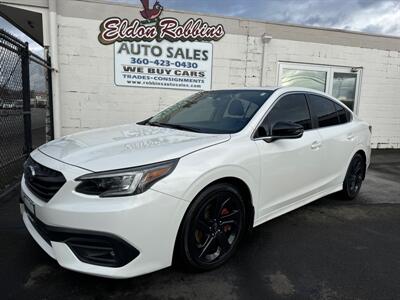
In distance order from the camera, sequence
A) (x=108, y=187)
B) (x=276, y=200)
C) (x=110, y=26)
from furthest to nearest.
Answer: (x=110, y=26) → (x=276, y=200) → (x=108, y=187)

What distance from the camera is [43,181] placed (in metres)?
2.38

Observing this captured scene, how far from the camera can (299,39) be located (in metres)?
8.61

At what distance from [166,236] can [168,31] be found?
20.5 ft

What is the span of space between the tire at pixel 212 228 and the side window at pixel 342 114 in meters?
2.34

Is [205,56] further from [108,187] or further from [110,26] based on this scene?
[108,187]

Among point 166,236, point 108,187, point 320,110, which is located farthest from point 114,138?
point 320,110

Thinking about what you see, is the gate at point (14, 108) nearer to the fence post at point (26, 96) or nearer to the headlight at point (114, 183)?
the fence post at point (26, 96)

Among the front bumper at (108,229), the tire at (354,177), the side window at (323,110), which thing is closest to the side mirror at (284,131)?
the side window at (323,110)

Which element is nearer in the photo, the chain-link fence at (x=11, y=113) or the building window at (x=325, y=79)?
the chain-link fence at (x=11, y=113)

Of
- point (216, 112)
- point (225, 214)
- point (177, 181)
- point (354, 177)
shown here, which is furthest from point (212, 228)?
point (354, 177)

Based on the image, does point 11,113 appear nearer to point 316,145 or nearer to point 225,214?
point 225,214

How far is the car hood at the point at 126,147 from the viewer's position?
227 centimetres

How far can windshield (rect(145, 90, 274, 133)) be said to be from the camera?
312 centimetres

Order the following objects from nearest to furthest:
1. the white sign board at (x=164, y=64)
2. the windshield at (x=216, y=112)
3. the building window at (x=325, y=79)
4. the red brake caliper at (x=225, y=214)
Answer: the red brake caliper at (x=225, y=214), the windshield at (x=216, y=112), the white sign board at (x=164, y=64), the building window at (x=325, y=79)
